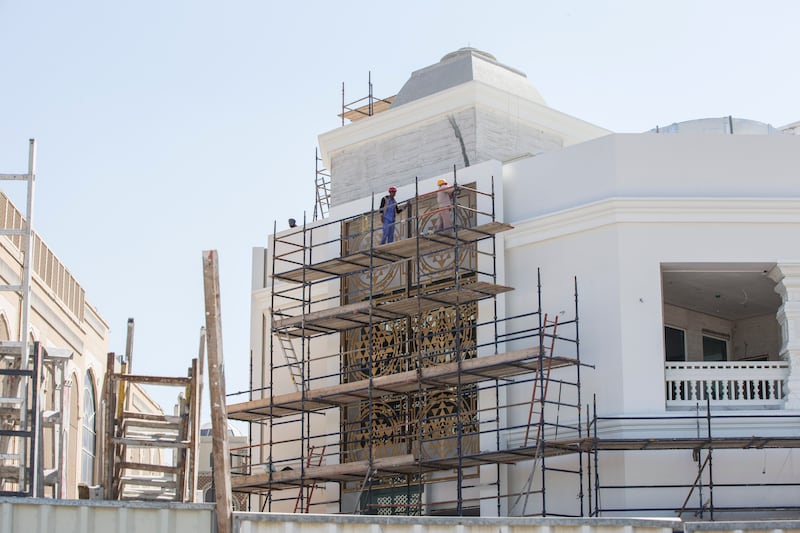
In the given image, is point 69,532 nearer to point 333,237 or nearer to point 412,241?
point 412,241

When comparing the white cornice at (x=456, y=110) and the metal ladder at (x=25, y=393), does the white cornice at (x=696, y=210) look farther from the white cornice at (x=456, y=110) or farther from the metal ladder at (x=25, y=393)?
the metal ladder at (x=25, y=393)

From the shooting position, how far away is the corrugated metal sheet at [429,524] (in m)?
19.1

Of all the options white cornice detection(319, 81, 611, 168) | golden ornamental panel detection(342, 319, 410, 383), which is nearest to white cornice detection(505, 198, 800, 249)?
golden ornamental panel detection(342, 319, 410, 383)

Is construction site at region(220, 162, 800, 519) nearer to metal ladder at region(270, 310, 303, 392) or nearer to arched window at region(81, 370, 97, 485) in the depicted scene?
metal ladder at region(270, 310, 303, 392)

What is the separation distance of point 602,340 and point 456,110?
844cm

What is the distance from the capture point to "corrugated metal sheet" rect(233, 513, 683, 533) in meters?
19.1

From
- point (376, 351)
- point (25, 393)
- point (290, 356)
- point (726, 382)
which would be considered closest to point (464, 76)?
point (376, 351)

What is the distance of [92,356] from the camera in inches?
1481

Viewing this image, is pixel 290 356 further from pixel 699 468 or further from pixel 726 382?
pixel 699 468

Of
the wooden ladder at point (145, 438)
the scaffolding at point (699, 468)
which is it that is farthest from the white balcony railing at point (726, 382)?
the wooden ladder at point (145, 438)

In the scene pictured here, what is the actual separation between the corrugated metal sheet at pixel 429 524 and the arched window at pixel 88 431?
55.1 feet

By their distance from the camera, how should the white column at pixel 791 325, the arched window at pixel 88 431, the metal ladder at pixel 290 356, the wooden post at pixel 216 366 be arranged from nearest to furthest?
the wooden post at pixel 216 366
the white column at pixel 791 325
the metal ladder at pixel 290 356
the arched window at pixel 88 431

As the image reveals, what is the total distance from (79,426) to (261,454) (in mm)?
4651

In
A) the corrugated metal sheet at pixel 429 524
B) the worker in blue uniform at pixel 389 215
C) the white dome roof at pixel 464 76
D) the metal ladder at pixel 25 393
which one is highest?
the white dome roof at pixel 464 76
